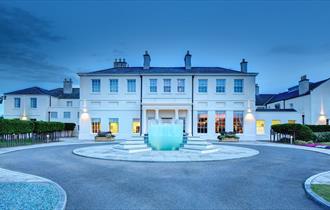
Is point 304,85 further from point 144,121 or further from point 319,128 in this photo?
point 144,121

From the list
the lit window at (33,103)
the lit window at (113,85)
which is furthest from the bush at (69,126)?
the lit window at (113,85)

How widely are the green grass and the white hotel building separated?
21.3 m

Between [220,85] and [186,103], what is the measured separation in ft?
16.1

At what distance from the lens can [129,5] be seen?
20.5 metres

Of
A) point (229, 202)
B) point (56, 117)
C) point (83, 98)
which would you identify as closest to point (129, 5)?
point (83, 98)

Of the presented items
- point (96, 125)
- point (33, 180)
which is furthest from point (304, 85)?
point (33, 180)

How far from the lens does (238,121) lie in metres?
28.2

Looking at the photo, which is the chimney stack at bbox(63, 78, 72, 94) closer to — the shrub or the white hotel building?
the white hotel building

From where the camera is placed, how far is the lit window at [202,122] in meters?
28.1

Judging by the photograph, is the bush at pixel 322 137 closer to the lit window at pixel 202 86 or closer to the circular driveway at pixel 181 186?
the lit window at pixel 202 86

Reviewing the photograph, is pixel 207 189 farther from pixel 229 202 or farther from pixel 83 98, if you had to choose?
pixel 83 98

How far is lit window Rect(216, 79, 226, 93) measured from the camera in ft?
93.4

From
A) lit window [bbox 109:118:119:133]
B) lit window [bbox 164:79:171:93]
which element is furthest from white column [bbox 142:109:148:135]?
lit window [bbox 164:79:171:93]

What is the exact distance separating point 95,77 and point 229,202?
26386mm
